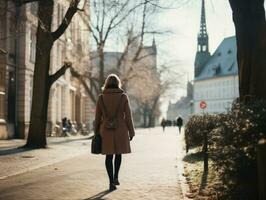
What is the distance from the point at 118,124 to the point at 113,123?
0.12 meters

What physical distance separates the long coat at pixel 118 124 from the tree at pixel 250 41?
7.13 feet

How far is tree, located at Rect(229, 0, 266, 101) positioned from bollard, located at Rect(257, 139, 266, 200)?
3.73m

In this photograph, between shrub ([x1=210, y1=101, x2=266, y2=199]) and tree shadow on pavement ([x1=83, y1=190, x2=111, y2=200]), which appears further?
tree shadow on pavement ([x1=83, y1=190, x2=111, y2=200])

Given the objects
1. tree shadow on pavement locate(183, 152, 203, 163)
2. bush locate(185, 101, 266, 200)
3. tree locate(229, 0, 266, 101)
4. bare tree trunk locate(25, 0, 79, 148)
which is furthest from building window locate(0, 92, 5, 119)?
bush locate(185, 101, 266, 200)

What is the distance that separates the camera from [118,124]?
10.5 m

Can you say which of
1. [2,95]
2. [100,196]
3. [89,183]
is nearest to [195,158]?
[89,183]

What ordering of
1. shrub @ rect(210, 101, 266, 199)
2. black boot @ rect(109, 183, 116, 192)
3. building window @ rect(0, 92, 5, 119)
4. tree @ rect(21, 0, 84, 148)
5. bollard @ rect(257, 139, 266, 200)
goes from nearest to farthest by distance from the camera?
bollard @ rect(257, 139, 266, 200), shrub @ rect(210, 101, 266, 199), black boot @ rect(109, 183, 116, 192), tree @ rect(21, 0, 84, 148), building window @ rect(0, 92, 5, 119)

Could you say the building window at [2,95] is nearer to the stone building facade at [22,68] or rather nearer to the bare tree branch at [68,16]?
the stone building facade at [22,68]

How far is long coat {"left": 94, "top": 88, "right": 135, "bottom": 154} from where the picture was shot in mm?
10391

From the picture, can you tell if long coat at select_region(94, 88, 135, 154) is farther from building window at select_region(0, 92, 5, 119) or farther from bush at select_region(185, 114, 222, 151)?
building window at select_region(0, 92, 5, 119)

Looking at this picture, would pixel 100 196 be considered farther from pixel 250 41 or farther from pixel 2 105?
pixel 2 105

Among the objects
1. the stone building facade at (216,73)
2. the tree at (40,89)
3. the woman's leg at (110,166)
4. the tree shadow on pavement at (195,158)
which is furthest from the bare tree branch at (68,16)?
the stone building facade at (216,73)

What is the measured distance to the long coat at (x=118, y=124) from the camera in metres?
10.4

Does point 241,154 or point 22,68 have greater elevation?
point 22,68
